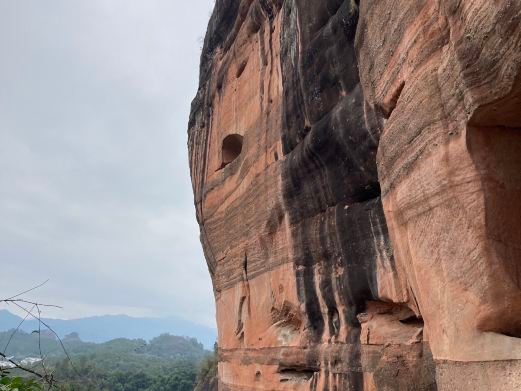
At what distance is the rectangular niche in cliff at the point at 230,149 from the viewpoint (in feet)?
37.5

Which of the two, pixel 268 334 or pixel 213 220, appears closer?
pixel 268 334

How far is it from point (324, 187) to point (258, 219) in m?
2.26

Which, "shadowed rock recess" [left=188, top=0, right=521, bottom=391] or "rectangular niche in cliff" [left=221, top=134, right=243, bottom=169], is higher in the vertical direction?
"rectangular niche in cliff" [left=221, top=134, right=243, bottom=169]

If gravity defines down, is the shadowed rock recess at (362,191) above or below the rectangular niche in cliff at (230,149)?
below

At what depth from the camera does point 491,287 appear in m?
3.73

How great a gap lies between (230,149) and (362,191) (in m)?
5.53

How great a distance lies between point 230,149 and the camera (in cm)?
1172

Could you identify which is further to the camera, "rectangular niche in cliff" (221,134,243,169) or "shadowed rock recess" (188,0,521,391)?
"rectangular niche in cliff" (221,134,243,169)

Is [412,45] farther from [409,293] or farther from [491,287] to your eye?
[409,293]

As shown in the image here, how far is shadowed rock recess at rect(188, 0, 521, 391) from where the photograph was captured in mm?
3764

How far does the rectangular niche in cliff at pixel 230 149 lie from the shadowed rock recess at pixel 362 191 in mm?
55

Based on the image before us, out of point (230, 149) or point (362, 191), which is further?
point (230, 149)

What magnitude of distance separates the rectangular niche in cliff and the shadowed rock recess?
55 millimetres

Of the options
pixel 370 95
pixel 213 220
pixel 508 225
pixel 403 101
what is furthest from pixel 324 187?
pixel 213 220
